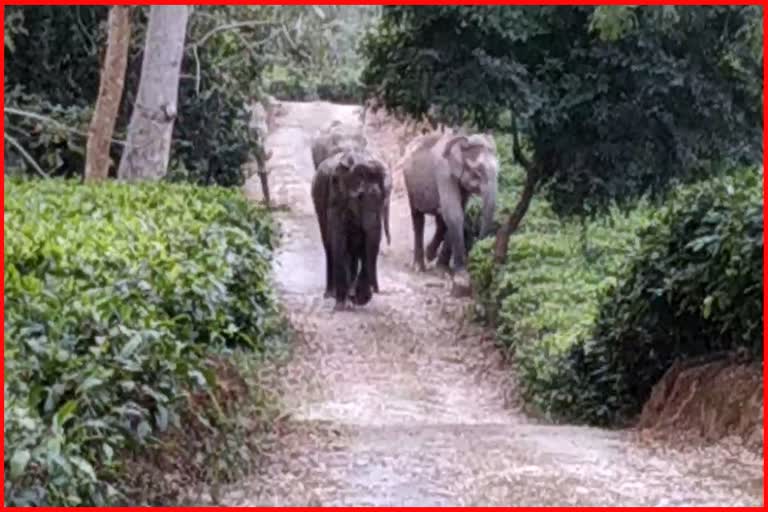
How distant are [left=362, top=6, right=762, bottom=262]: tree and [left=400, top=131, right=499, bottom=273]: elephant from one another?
3.60 m

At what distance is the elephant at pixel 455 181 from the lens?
19141mm

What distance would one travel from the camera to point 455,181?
1941cm

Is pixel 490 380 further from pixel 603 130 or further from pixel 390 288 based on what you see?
pixel 390 288

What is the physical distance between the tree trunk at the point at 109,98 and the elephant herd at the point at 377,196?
7.77 ft

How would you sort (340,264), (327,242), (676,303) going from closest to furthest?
(676,303), (340,264), (327,242)

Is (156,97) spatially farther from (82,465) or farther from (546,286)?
(82,465)

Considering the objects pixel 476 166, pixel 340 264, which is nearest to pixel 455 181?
pixel 476 166

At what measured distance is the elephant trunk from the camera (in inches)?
752

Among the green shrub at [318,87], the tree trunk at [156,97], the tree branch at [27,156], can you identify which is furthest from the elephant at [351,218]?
the green shrub at [318,87]

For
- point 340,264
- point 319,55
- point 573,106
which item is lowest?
point 340,264

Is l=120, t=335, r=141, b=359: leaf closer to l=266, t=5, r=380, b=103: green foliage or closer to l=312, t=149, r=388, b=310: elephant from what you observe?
l=312, t=149, r=388, b=310: elephant

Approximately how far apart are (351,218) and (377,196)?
484 millimetres

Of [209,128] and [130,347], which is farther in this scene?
[209,128]

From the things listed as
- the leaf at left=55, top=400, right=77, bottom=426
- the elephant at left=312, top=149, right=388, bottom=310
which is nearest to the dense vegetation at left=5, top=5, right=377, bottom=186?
the elephant at left=312, top=149, right=388, bottom=310
